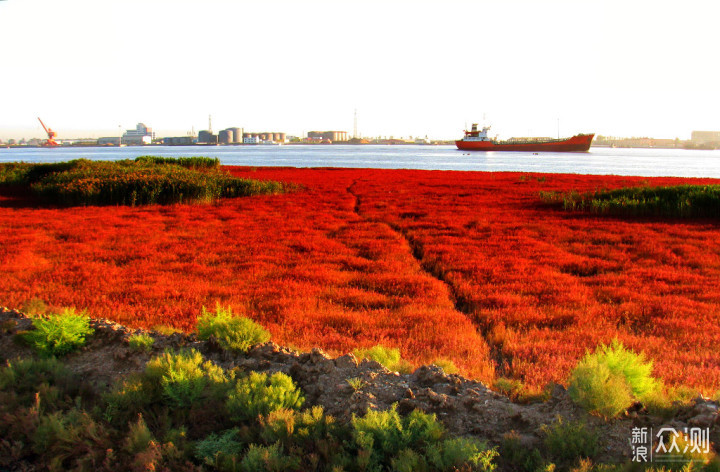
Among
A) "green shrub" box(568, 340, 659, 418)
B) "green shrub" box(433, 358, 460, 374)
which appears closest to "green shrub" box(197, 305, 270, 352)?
"green shrub" box(433, 358, 460, 374)

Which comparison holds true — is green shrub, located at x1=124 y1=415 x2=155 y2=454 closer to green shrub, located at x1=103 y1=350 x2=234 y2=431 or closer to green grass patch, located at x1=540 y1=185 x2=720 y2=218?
green shrub, located at x1=103 y1=350 x2=234 y2=431

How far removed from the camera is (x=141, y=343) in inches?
185

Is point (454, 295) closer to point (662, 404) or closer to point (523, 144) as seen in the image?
Result: point (662, 404)

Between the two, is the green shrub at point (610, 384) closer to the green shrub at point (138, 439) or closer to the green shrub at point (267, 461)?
the green shrub at point (267, 461)

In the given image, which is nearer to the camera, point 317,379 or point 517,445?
point 517,445

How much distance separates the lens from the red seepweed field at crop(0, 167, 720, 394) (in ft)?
19.4

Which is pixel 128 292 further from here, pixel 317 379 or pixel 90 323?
pixel 317 379

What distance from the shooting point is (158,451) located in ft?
10.8

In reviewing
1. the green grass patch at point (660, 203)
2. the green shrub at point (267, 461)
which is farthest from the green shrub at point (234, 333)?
the green grass patch at point (660, 203)

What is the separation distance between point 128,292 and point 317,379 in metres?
5.11

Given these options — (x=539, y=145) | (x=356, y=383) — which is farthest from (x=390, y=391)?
(x=539, y=145)

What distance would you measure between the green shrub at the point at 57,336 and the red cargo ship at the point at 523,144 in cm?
13103

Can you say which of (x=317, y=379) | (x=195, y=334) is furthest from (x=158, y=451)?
(x=195, y=334)

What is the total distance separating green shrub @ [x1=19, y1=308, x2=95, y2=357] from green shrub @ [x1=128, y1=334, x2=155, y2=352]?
22.8 inches
